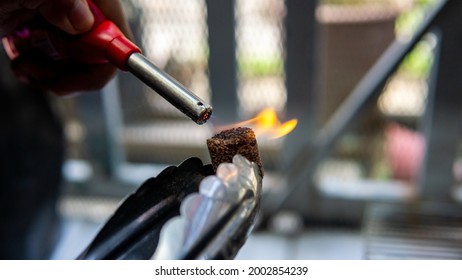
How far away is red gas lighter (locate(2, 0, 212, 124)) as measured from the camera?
0.33m

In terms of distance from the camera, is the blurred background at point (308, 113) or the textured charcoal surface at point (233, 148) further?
the blurred background at point (308, 113)

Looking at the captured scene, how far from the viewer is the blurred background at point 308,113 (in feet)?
3.18

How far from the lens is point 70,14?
381 millimetres

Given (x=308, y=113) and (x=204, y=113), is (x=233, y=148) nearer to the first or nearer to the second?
(x=204, y=113)

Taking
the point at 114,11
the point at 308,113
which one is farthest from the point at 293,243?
the point at 114,11

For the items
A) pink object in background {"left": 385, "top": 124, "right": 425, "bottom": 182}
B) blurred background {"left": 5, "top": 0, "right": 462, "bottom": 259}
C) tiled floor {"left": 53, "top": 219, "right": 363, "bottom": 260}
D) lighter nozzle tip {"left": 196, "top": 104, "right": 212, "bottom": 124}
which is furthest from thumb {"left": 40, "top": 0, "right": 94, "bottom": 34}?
pink object in background {"left": 385, "top": 124, "right": 425, "bottom": 182}

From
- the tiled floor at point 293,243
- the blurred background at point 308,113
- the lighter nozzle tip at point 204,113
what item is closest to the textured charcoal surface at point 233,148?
the lighter nozzle tip at point 204,113

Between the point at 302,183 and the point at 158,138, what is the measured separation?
1.05 feet

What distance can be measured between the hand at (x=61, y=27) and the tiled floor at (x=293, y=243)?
546 mm

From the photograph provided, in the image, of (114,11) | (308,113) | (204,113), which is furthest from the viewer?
(308,113)

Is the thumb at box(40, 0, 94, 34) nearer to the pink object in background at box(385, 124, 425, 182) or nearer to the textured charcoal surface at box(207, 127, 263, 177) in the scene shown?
the textured charcoal surface at box(207, 127, 263, 177)

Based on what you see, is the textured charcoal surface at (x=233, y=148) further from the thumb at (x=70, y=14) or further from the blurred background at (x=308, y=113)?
the blurred background at (x=308, y=113)

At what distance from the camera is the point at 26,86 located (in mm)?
934

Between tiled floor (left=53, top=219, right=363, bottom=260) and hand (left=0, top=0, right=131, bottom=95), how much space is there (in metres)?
0.55
